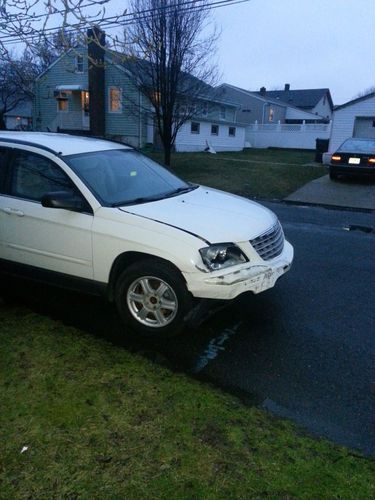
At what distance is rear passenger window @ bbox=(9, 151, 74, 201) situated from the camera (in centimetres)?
426

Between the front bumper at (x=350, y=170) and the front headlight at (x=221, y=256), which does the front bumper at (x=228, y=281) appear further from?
the front bumper at (x=350, y=170)

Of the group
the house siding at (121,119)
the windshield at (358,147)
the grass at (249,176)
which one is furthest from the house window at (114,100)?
the windshield at (358,147)

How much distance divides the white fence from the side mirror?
3314cm

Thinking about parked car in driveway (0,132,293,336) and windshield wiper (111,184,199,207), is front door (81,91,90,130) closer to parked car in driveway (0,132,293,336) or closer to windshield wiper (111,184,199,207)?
parked car in driveway (0,132,293,336)

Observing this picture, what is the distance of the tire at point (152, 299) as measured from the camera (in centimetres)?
367

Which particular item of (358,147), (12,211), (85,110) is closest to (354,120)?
(358,147)

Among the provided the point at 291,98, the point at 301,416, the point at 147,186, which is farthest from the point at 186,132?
the point at 291,98

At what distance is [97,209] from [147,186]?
2.77 ft

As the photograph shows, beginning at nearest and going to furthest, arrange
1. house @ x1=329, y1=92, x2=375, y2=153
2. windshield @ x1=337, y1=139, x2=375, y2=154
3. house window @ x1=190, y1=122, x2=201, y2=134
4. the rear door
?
the rear door → windshield @ x1=337, y1=139, x2=375, y2=154 → house @ x1=329, y1=92, x2=375, y2=153 → house window @ x1=190, y1=122, x2=201, y2=134

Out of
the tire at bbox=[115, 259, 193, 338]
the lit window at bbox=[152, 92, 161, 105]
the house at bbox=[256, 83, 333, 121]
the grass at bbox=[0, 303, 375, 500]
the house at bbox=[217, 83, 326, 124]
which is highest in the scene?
the house at bbox=[256, 83, 333, 121]

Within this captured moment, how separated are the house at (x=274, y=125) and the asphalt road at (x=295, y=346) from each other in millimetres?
26795

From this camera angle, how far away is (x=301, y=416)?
9.43ft

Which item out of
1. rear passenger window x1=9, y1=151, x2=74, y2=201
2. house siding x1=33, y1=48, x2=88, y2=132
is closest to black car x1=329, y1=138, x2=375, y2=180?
rear passenger window x1=9, y1=151, x2=74, y2=201

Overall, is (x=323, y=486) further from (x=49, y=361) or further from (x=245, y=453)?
(x=49, y=361)
